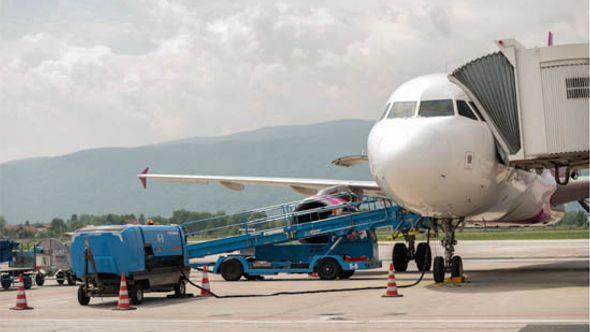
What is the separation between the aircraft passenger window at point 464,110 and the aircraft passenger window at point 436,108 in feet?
0.58

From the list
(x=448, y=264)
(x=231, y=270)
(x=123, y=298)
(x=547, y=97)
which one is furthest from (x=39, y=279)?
(x=547, y=97)

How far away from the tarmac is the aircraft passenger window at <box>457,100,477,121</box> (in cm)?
372

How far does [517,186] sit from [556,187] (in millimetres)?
5175

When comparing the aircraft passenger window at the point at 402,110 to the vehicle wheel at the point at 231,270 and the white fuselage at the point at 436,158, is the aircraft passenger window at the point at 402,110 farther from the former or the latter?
the vehicle wheel at the point at 231,270

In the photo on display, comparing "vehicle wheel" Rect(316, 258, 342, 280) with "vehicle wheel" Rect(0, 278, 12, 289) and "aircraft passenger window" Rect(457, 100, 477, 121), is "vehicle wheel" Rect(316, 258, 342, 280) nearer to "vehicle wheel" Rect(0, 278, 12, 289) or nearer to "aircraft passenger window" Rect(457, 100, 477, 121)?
"aircraft passenger window" Rect(457, 100, 477, 121)

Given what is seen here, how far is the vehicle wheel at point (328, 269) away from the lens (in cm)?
2456

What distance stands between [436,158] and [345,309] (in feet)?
13.1

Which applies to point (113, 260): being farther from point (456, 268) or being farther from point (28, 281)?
point (28, 281)

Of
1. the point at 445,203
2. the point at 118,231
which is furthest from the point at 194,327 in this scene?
the point at 445,203

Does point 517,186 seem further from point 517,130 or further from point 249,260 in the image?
point 249,260

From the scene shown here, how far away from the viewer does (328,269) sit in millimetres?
24656

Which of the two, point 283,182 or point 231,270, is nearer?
point 231,270

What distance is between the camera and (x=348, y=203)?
2625 centimetres

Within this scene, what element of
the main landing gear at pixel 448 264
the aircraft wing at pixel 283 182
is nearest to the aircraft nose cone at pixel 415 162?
the main landing gear at pixel 448 264
